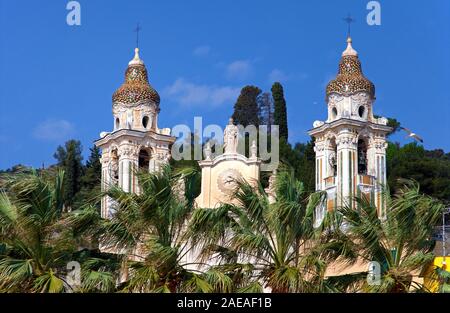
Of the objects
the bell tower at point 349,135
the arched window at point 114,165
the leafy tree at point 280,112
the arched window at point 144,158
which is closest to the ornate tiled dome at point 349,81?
the bell tower at point 349,135

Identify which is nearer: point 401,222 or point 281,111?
point 401,222

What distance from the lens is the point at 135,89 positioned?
147 ft

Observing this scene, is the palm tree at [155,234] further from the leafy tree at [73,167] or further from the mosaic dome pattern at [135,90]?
the leafy tree at [73,167]

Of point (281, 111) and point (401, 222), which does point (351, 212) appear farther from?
point (281, 111)

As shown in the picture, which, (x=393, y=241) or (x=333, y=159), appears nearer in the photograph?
(x=393, y=241)

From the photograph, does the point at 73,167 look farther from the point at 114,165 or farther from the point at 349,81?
the point at 349,81

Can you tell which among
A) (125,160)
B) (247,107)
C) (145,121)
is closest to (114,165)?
(125,160)

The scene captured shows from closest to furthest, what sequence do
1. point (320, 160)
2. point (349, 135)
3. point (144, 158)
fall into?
point (349, 135) < point (320, 160) < point (144, 158)

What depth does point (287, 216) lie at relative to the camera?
72.0 feet

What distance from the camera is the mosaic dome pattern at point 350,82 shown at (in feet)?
142

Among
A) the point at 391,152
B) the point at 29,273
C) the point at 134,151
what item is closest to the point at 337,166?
the point at 134,151

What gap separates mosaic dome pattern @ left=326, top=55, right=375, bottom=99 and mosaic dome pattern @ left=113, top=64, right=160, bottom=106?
7529 mm

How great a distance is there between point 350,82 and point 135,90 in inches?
355
